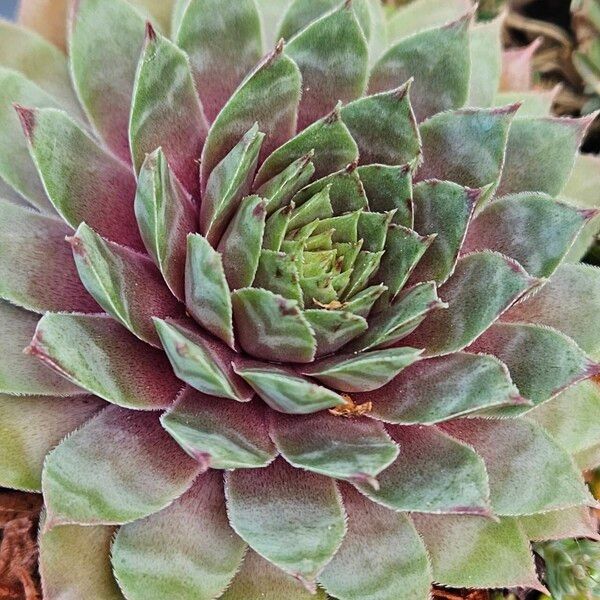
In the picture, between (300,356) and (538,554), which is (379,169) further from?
(538,554)

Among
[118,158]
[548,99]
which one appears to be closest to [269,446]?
[118,158]

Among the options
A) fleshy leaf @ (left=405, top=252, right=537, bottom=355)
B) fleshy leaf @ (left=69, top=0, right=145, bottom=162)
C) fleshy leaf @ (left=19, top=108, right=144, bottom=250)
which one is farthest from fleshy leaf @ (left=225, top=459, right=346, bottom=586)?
fleshy leaf @ (left=69, top=0, right=145, bottom=162)

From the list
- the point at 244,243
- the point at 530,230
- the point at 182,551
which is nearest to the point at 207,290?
the point at 244,243

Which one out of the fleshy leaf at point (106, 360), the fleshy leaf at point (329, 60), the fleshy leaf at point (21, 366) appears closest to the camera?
the fleshy leaf at point (106, 360)

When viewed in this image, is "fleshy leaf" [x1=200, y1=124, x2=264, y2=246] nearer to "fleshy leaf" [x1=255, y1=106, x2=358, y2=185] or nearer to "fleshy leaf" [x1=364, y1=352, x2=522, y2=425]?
"fleshy leaf" [x1=255, y1=106, x2=358, y2=185]

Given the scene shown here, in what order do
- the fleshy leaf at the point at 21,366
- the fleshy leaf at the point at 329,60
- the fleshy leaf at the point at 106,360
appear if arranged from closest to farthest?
the fleshy leaf at the point at 106,360 < the fleshy leaf at the point at 21,366 < the fleshy leaf at the point at 329,60

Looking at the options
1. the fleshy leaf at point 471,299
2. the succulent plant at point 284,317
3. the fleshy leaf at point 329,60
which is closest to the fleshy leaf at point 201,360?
the succulent plant at point 284,317

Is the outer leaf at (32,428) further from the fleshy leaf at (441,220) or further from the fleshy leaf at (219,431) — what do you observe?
the fleshy leaf at (441,220)
